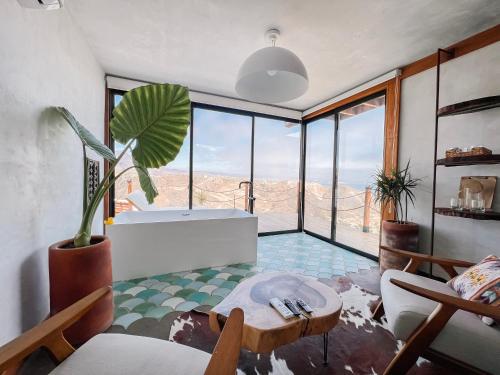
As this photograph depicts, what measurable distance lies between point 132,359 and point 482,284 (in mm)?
1857

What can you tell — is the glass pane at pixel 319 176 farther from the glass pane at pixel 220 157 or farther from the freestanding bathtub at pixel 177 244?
the freestanding bathtub at pixel 177 244

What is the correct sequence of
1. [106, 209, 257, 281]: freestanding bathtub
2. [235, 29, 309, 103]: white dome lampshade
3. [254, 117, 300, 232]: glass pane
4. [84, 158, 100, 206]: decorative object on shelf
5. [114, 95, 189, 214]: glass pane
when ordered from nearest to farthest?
[235, 29, 309, 103]: white dome lampshade → [106, 209, 257, 281]: freestanding bathtub → [84, 158, 100, 206]: decorative object on shelf → [114, 95, 189, 214]: glass pane → [254, 117, 300, 232]: glass pane

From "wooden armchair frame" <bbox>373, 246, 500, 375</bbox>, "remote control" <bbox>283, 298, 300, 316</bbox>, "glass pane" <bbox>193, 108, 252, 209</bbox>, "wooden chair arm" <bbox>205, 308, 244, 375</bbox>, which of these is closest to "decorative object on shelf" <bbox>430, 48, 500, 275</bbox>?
"wooden armchair frame" <bbox>373, 246, 500, 375</bbox>

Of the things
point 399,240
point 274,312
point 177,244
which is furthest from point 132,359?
point 399,240

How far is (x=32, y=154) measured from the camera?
4.86ft

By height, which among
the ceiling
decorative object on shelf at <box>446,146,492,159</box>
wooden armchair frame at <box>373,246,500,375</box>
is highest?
the ceiling

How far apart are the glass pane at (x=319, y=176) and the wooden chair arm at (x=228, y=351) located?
3533mm

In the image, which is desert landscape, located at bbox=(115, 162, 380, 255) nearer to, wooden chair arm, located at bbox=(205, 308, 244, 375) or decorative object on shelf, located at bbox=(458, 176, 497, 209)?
decorative object on shelf, located at bbox=(458, 176, 497, 209)

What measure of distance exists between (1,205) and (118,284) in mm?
1384

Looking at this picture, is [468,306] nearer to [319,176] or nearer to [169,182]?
[319,176]

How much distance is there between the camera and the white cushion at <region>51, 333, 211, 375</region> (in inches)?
31.4

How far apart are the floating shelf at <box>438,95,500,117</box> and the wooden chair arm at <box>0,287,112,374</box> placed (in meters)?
3.15

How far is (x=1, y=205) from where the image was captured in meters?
1.20

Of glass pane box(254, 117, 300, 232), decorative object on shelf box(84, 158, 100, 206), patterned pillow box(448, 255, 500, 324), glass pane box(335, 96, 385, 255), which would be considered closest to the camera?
patterned pillow box(448, 255, 500, 324)
